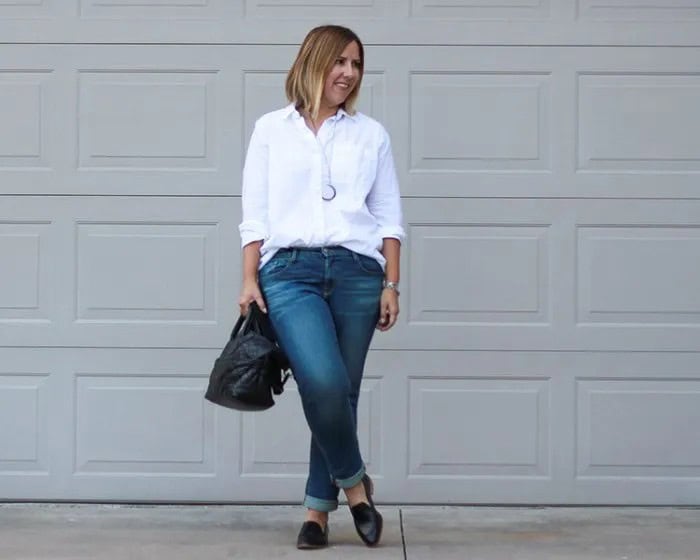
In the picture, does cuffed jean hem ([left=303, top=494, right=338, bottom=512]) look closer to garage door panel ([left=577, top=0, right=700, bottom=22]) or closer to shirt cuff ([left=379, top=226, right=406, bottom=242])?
shirt cuff ([left=379, top=226, right=406, bottom=242])

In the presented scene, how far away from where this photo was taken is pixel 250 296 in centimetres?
450

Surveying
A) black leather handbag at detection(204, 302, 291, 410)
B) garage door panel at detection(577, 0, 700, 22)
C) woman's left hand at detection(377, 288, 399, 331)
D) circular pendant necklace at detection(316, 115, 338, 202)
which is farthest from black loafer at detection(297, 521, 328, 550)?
garage door panel at detection(577, 0, 700, 22)

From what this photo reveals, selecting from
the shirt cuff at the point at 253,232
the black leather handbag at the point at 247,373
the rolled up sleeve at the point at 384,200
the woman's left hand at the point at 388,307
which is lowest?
the black leather handbag at the point at 247,373

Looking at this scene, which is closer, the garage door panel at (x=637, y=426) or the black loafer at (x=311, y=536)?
the black loafer at (x=311, y=536)

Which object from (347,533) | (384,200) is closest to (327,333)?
(384,200)

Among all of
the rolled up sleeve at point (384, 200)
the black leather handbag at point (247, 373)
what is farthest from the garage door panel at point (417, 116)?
the black leather handbag at point (247, 373)

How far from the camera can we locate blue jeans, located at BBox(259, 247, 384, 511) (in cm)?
438

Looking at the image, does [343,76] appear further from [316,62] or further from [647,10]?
[647,10]

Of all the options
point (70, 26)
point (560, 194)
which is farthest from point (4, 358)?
point (560, 194)

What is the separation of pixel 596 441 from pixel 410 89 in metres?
1.54

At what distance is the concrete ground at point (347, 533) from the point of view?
189 inches

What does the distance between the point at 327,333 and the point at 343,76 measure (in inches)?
32.3

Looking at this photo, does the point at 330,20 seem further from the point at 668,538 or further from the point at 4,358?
the point at 668,538

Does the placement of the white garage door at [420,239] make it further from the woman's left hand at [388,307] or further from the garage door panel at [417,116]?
the woman's left hand at [388,307]
